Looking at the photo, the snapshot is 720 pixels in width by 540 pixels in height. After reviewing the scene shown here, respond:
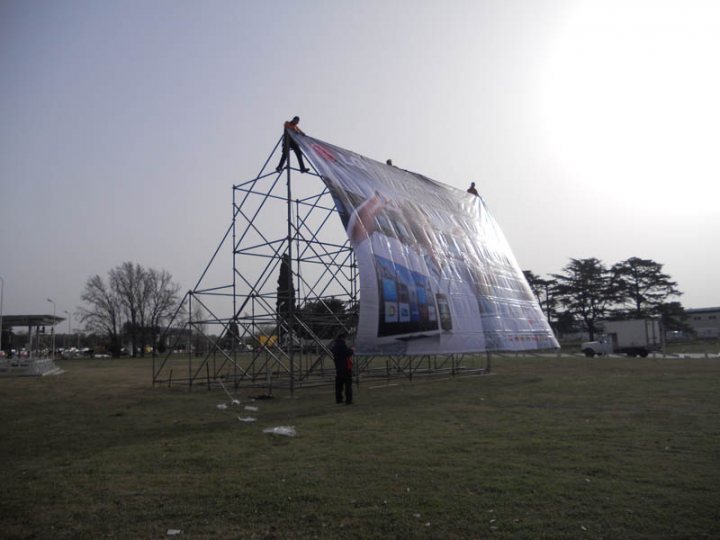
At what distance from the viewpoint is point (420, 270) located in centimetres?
1491

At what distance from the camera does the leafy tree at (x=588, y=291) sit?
186ft

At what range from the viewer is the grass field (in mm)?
4453

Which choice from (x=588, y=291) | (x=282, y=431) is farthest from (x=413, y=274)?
(x=588, y=291)

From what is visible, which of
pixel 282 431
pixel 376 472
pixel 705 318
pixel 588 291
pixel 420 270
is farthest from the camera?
pixel 705 318

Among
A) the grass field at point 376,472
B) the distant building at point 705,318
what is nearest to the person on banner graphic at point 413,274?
the grass field at point 376,472

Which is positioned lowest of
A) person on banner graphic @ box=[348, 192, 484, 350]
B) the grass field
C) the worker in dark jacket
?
the grass field

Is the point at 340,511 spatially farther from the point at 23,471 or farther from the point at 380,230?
the point at 380,230

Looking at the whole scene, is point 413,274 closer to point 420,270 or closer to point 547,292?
point 420,270

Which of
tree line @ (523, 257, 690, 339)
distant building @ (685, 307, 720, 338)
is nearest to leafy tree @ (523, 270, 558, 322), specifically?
tree line @ (523, 257, 690, 339)

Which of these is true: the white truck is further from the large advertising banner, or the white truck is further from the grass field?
the grass field

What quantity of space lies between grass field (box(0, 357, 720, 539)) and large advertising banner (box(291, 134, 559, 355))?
8.55 ft

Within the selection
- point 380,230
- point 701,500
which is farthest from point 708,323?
point 701,500

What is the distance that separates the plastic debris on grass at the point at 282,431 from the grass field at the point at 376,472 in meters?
0.17

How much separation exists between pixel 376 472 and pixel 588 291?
185 ft
